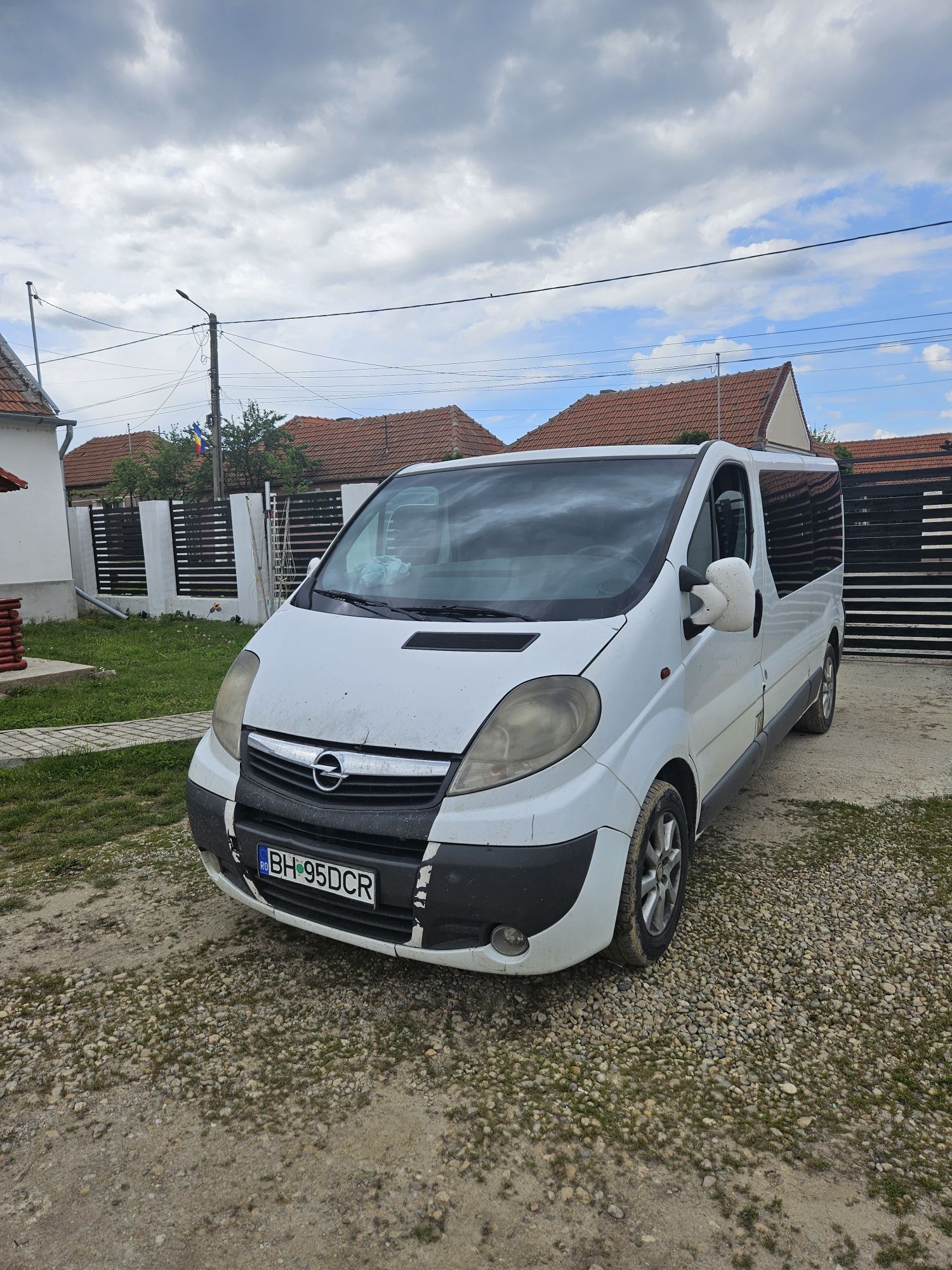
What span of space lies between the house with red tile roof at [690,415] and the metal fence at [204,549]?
12.6 metres

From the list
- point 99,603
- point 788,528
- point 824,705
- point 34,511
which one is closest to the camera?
point 788,528

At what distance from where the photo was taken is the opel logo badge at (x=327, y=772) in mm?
2639

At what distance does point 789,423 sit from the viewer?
28891mm

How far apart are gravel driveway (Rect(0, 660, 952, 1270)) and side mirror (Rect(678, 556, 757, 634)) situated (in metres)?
1.22

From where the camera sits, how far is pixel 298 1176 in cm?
210

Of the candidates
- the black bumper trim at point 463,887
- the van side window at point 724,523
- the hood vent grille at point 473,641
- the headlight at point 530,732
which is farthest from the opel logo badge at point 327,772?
the van side window at point 724,523

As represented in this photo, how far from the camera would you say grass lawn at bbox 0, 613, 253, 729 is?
758cm

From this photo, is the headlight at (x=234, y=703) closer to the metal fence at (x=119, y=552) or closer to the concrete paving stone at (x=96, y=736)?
the concrete paving stone at (x=96, y=736)

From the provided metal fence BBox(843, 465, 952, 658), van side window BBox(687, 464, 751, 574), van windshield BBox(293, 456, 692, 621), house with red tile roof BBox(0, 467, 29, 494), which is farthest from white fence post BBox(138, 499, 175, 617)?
van side window BBox(687, 464, 751, 574)

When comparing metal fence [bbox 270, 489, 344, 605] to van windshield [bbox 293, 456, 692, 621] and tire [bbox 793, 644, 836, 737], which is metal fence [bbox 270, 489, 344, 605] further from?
van windshield [bbox 293, 456, 692, 621]

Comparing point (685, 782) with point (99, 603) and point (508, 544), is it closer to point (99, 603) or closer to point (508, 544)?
point (508, 544)

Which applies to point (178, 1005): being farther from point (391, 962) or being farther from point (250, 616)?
point (250, 616)

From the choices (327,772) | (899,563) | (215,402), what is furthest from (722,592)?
(215,402)

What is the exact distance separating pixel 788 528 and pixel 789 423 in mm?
26499
